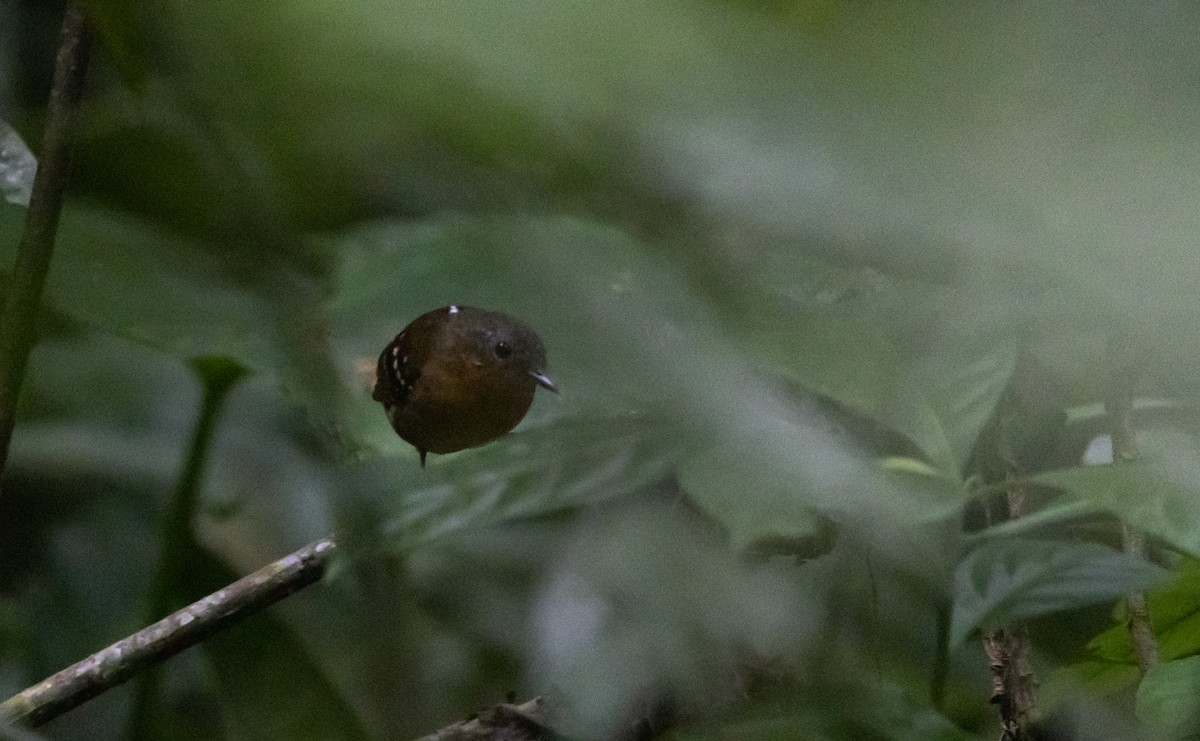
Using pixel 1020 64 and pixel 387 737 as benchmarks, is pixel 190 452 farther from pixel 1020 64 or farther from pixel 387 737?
pixel 1020 64

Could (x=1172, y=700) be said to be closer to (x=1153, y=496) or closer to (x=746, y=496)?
(x=1153, y=496)

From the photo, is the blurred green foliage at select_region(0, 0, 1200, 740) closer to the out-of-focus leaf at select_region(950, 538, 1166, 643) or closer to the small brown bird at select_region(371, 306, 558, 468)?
the out-of-focus leaf at select_region(950, 538, 1166, 643)

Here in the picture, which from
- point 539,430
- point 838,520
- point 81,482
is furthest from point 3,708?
point 81,482

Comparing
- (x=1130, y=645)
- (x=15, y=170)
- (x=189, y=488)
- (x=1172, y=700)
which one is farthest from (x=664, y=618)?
(x=189, y=488)

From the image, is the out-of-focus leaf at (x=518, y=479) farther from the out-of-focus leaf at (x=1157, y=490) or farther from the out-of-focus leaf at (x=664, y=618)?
the out-of-focus leaf at (x=1157, y=490)

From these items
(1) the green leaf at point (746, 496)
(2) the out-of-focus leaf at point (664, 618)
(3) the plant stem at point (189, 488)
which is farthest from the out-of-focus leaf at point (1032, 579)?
(3) the plant stem at point (189, 488)

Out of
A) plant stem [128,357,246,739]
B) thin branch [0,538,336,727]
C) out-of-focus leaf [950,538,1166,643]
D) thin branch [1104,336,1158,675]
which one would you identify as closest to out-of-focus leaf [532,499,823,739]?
out-of-focus leaf [950,538,1166,643]
